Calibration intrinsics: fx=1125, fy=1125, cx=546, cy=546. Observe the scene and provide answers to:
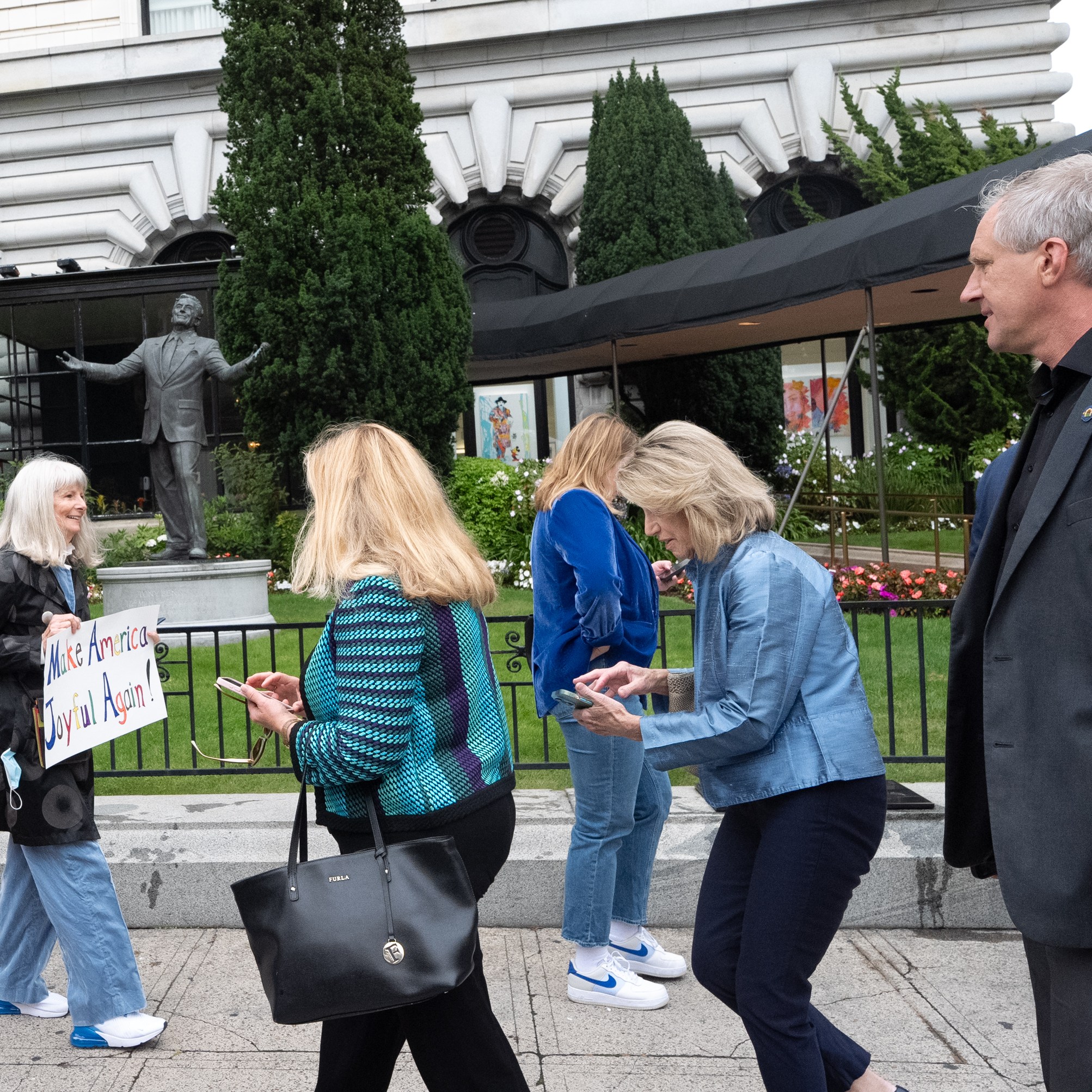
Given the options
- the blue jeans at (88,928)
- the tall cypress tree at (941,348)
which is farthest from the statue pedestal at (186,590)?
the tall cypress tree at (941,348)

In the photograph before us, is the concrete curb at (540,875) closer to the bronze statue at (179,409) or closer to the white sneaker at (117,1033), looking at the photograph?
the white sneaker at (117,1033)

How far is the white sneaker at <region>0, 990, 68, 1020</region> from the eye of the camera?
381 cm

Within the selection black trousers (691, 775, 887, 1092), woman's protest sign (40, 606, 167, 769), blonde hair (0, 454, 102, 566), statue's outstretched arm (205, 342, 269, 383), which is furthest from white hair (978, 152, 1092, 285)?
statue's outstretched arm (205, 342, 269, 383)

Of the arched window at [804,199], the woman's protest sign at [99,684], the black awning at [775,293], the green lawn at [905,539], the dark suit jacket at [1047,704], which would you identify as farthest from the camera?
the arched window at [804,199]

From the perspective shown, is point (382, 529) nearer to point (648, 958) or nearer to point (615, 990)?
point (615, 990)

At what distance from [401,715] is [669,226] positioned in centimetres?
1598

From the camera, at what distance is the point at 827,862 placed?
258 centimetres

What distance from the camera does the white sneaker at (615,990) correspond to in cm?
381

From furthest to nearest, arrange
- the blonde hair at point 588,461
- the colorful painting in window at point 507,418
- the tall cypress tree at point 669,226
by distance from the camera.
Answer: the colorful painting in window at point 507,418 → the tall cypress tree at point 669,226 → the blonde hair at point 588,461

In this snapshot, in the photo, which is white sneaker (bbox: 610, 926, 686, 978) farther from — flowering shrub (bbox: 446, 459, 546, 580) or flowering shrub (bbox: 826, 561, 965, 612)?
flowering shrub (bbox: 446, 459, 546, 580)

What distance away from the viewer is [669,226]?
17297 mm

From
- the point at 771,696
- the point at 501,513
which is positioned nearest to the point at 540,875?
the point at 771,696

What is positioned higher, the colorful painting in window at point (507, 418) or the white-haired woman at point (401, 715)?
the colorful painting in window at point (507, 418)

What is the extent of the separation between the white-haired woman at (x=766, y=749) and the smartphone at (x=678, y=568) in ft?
0.24
